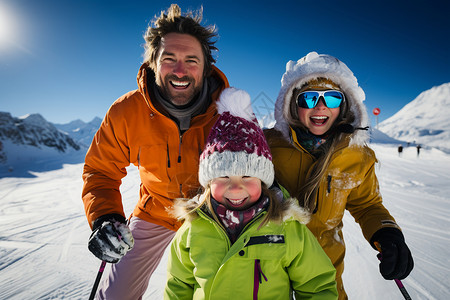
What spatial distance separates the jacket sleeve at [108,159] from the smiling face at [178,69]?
49 centimetres

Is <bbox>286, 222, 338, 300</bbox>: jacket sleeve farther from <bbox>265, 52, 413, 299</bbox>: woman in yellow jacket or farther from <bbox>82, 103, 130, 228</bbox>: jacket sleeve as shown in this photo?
<bbox>82, 103, 130, 228</bbox>: jacket sleeve

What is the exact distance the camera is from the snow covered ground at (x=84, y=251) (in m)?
2.26

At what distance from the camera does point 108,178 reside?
1.96 meters

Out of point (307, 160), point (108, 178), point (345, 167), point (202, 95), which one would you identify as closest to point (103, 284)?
point (108, 178)

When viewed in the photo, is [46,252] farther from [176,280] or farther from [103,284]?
[176,280]

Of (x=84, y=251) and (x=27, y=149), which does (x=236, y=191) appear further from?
(x=27, y=149)

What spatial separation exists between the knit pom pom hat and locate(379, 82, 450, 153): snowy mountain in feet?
198

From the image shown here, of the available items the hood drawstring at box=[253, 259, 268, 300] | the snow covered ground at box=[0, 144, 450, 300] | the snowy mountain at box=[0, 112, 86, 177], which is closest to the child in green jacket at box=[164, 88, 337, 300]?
the hood drawstring at box=[253, 259, 268, 300]

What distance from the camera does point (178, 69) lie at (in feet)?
6.33

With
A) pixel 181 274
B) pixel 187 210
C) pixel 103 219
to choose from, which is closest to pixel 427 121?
pixel 187 210

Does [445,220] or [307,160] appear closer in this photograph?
[307,160]

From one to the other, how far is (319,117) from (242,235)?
1.04m

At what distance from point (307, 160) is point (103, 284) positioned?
78.0 inches

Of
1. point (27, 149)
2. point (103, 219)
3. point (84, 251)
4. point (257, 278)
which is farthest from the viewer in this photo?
point (27, 149)
